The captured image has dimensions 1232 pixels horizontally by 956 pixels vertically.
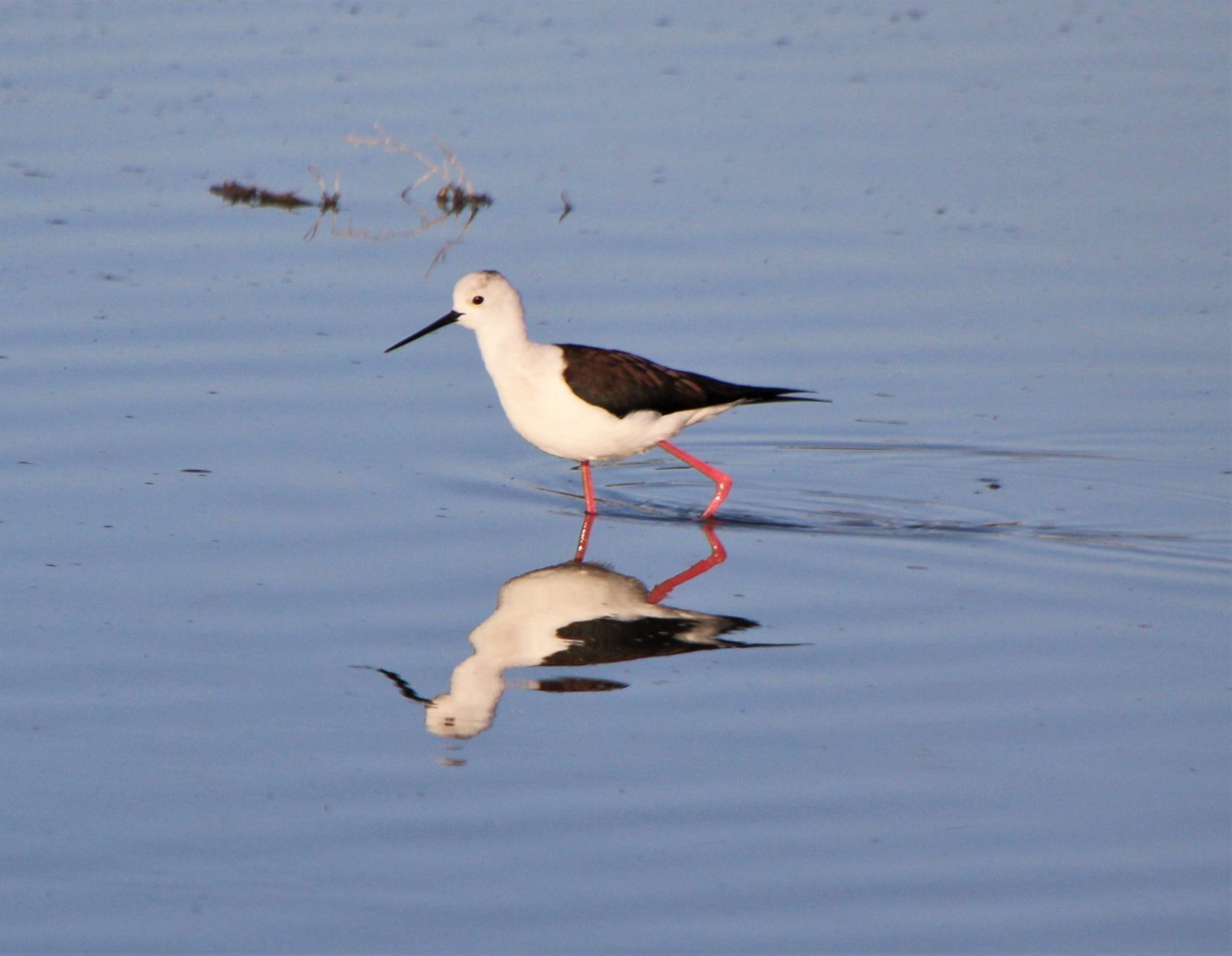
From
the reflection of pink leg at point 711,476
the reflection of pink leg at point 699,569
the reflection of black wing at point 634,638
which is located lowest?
the reflection of black wing at point 634,638

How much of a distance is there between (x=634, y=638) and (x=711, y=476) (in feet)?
5.54

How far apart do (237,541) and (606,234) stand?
447cm

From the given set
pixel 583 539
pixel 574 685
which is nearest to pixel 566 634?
pixel 574 685

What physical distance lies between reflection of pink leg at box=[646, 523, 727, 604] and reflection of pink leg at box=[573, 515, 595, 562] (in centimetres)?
40

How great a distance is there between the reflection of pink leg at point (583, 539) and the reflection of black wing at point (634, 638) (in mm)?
729

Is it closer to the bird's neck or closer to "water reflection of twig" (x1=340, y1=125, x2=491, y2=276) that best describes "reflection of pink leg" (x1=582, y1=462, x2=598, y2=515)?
the bird's neck

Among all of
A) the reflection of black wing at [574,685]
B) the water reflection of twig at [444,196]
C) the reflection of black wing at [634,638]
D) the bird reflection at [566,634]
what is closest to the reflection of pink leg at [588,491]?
the bird reflection at [566,634]

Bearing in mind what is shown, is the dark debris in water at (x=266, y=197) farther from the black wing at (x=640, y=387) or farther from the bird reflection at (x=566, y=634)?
the bird reflection at (x=566, y=634)

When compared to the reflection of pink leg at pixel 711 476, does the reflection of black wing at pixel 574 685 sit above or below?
below

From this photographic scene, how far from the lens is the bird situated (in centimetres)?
738

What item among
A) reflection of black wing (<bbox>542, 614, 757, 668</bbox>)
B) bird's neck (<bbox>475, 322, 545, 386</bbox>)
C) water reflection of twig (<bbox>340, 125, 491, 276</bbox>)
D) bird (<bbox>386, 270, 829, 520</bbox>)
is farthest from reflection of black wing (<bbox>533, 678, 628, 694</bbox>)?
water reflection of twig (<bbox>340, 125, 491, 276</bbox>)

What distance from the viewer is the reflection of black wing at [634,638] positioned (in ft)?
19.5

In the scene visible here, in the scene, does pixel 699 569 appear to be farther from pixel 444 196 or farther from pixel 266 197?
pixel 266 197

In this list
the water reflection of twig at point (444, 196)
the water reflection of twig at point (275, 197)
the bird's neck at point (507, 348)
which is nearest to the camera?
the bird's neck at point (507, 348)
